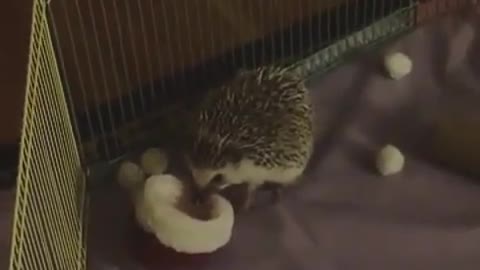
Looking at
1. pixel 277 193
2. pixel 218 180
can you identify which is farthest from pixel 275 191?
pixel 218 180

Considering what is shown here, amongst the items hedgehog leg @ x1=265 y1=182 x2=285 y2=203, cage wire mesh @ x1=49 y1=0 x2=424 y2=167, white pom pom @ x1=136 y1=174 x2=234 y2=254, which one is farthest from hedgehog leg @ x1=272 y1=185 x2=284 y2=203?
cage wire mesh @ x1=49 y1=0 x2=424 y2=167

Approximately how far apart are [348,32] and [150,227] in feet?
1.93

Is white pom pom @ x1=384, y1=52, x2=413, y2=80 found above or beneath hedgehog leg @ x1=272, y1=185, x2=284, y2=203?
above

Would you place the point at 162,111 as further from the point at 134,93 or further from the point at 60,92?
the point at 60,92

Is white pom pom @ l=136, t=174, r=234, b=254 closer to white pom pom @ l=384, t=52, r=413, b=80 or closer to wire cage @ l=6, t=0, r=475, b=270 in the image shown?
wire cage @ l=6, t=0, r=475, b=270

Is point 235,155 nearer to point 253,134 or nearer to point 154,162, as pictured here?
point 253,134

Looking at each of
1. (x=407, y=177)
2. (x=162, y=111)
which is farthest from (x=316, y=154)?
(x=162, y=111)

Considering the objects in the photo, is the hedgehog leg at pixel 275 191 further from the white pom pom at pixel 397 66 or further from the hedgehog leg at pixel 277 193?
the white pom pom at pixel 397 66

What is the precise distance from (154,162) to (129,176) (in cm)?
5

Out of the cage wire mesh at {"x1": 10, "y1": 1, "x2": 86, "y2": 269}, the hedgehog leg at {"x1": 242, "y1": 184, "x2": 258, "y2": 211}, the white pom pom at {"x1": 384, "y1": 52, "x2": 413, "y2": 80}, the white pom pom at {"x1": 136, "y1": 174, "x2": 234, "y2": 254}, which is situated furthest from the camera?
the white pom pom at {"x1": 384, "y1": 52, "x2": 413, "y2": 80}

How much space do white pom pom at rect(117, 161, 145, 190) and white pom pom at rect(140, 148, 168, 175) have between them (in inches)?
0.5

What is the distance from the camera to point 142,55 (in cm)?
178

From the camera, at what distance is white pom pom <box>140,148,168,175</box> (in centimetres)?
171

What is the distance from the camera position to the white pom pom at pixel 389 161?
1.69 metres
